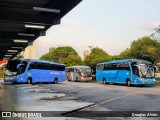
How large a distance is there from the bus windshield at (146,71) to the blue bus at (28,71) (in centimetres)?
1184

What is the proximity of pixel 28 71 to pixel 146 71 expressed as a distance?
41.4ft

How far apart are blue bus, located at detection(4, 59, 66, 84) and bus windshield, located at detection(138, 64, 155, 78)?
11.8 metres

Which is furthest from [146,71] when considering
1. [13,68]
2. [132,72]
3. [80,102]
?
[80,102]

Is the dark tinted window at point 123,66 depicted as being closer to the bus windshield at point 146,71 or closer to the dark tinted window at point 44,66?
the bus windshield at point 146,71

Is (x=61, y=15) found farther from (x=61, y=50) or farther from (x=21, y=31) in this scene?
(x=61, y=50)

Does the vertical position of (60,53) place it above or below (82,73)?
above

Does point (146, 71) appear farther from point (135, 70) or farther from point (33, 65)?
point (33, 65)

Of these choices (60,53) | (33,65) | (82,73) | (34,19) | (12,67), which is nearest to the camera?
(34,19)

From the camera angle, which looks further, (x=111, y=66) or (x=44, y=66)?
(x=44, y=66)

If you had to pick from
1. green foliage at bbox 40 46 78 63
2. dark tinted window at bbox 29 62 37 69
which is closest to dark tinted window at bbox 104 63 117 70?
dark tinted window at bbox 29 62 37 69

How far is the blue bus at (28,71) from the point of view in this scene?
36.0 m

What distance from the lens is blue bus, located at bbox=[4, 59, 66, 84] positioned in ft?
118

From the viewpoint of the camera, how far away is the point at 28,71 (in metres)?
36.9

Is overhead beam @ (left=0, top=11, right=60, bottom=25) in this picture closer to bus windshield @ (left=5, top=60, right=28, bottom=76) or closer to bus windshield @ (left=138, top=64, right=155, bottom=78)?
bus windshield @ (left=138, top=64, right=155, bottom=78)
